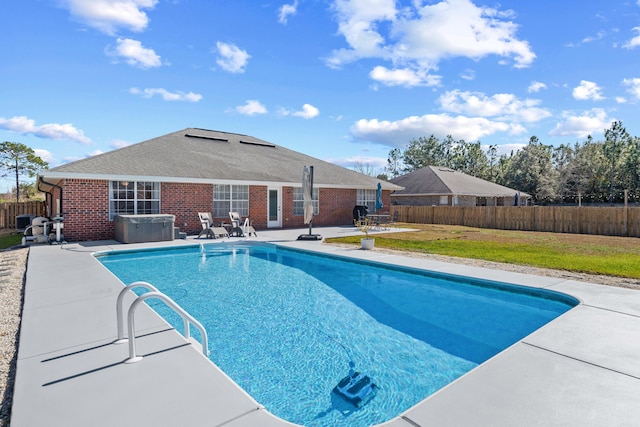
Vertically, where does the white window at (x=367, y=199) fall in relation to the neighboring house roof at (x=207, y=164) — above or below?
below

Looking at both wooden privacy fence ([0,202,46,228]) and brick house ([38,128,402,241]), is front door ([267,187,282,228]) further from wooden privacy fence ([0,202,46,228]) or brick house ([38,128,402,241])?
wooden privacy fence ([0,202,46,228])

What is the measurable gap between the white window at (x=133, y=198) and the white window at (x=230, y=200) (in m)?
2.64

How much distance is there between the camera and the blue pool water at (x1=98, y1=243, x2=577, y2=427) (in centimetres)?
373

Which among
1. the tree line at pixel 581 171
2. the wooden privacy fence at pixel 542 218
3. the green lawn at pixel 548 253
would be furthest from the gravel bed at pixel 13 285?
the tree line at pixel 581 171

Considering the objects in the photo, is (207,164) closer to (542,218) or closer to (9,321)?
(9,321)

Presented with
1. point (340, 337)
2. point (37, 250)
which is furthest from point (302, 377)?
point (37, 250)

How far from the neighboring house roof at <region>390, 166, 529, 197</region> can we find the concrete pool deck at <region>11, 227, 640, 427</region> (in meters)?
25.6

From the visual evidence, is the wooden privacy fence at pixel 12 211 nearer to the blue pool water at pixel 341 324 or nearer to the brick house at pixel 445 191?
the blue pool water at pixel 341 324

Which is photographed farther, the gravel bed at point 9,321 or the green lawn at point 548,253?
the green lawn at point 548,253

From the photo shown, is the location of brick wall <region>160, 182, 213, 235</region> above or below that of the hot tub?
above

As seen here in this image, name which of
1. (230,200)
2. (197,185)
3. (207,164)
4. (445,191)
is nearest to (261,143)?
(207,164)

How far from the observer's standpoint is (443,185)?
30000 mm

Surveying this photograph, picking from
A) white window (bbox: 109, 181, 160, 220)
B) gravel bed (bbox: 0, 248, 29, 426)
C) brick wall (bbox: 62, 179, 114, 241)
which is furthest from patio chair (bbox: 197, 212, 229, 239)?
gravel bed (bbox: 0, 248, 29, 426)

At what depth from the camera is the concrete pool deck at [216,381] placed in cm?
259
